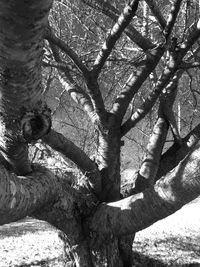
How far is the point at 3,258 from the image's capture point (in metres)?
4.43

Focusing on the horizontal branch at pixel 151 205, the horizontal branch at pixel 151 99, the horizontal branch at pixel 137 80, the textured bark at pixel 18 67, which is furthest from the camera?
the horizontal branch at pixel 151 99

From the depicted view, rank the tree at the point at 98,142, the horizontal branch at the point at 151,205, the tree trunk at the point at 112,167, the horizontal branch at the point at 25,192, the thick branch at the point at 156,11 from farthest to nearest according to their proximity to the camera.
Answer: the tree trunk at the point at 112,167 < the thick branch at the point at 156,11 < the horizontal branch at the point at 151,205 < the horizontal branch at the point at 25,192 < the tree at the point at 98,142

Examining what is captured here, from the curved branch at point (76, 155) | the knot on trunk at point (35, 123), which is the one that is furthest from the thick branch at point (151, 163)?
the knot on trunk at point (35, 123)

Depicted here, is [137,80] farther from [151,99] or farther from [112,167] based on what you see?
[112,167]

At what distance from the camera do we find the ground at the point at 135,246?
4.25 m

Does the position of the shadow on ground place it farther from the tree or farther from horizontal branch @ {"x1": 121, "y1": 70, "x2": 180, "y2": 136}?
horizontal branch @ {"x1": 121, "y1": 70, "x2": 180, "y2": 136}

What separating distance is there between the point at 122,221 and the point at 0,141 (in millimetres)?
1159

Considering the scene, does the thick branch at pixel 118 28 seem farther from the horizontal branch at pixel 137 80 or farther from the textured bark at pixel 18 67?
the textured bark at pixel 18 67

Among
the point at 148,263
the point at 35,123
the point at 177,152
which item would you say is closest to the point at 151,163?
the point at 177,152

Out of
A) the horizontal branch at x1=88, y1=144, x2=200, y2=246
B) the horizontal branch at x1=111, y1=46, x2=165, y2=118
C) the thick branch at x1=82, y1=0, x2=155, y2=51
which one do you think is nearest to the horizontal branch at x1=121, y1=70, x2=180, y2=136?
the horizontal branch at x1=111, y1=46, x2=165, y2=118

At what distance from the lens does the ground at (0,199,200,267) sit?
167 inches

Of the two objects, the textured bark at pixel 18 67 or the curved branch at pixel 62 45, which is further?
the curved branch at pixel 62 45

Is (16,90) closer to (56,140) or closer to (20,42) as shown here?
(20,42)

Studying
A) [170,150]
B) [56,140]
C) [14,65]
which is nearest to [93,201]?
[56,140]
